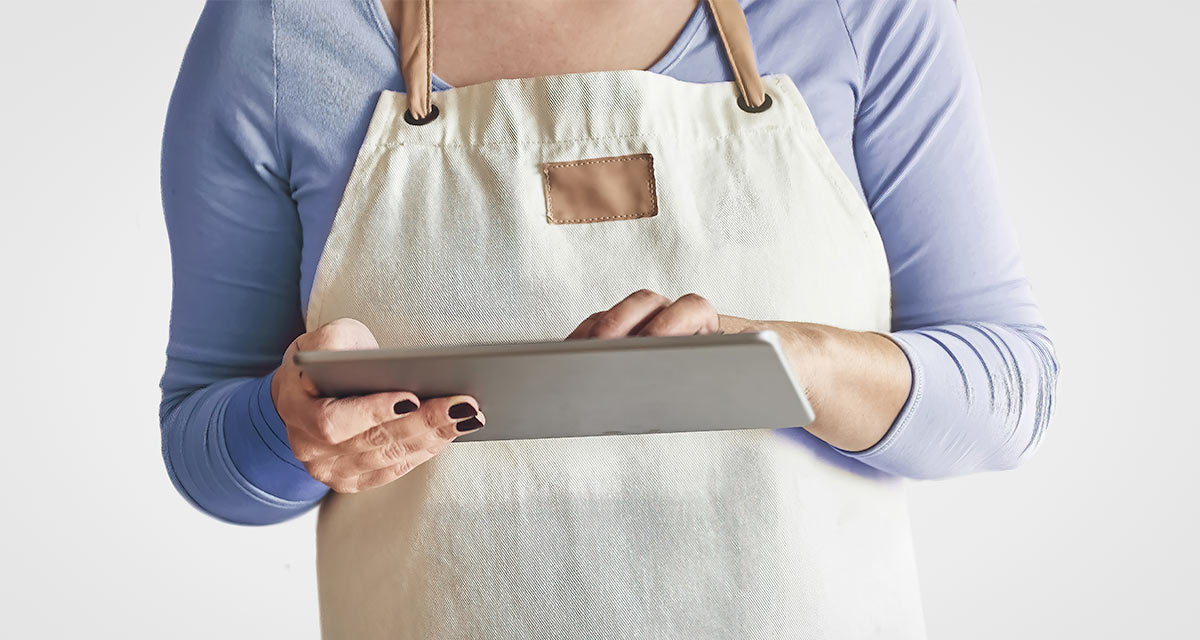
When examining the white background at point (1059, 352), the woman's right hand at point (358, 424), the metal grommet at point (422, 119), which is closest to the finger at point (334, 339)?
the woman's right hand at point (358, 424)

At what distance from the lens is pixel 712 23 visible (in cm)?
97

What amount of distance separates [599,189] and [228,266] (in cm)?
31

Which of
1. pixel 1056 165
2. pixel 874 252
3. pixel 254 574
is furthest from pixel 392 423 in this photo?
pixel 1056 165

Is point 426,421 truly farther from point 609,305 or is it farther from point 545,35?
point 545,35

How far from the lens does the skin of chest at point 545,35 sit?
38.7 inches

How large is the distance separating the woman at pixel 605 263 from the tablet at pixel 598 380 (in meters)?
0.14

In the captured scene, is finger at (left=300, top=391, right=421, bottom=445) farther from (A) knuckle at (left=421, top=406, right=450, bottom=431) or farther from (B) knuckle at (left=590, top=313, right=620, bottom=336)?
(B) knuckle at (left=590, top=313, right=620, bottom=336)

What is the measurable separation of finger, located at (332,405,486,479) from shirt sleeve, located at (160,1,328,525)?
0.60ft

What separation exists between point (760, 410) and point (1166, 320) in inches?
56.6

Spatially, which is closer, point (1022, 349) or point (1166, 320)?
point (1022, 349)

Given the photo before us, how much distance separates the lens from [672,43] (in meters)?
0.99

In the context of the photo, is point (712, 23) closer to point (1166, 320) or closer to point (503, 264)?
point (503, 264)

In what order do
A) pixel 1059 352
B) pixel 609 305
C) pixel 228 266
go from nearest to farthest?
1. pixel 609 305
2. pixel 228 266
3. pixel 1059 352

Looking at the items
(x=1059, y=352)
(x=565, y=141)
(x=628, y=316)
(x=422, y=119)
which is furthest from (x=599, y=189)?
(x=1059, y=352)
